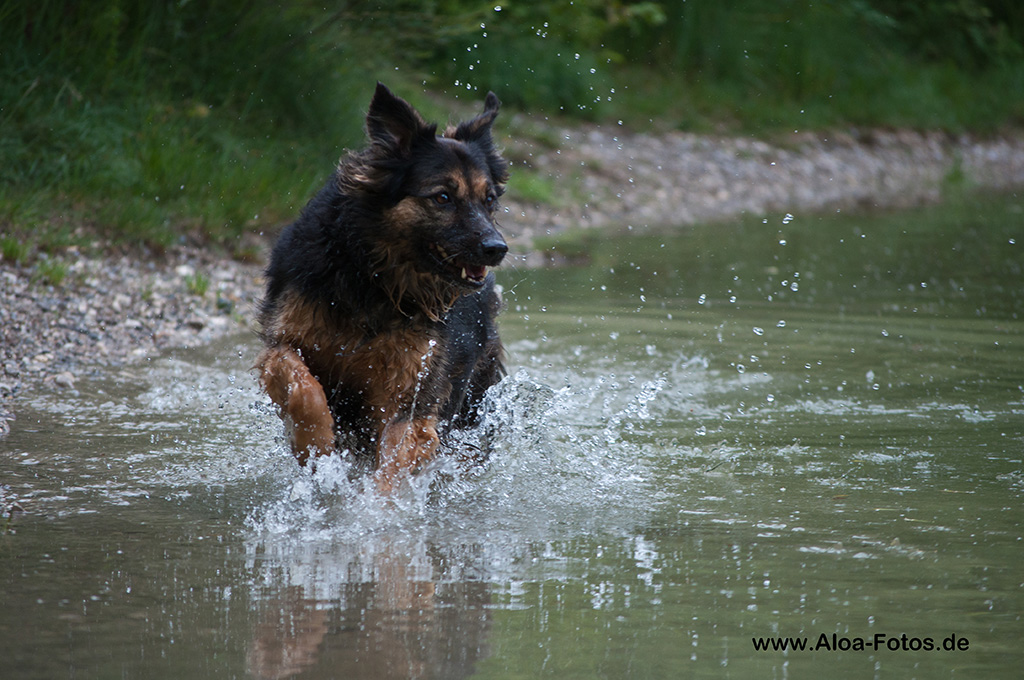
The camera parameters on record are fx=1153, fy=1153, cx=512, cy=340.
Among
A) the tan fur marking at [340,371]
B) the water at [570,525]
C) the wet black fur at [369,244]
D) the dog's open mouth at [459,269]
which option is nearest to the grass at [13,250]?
the water at [570,525]

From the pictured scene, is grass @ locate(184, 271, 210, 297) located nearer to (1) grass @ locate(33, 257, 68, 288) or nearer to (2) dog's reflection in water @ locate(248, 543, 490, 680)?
(1) grass @ locate(33, 257, 68, 288)

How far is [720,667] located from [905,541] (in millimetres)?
1389

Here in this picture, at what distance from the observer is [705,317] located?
357 inches

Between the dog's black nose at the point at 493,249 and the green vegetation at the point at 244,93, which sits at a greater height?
the green vegetation at the point at 244,93

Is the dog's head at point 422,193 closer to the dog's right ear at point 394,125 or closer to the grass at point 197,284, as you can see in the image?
the dog's right ear at point 394,125

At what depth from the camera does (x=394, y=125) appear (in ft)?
16.9

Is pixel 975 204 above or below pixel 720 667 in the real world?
above

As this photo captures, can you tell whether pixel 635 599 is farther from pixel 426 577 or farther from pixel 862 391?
pixel 862 391

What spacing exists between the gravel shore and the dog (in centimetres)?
154

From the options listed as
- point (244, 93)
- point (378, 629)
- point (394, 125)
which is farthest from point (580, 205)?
point (378, 629)

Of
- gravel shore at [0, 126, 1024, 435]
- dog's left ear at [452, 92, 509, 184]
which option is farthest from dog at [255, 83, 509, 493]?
gravel shore at [0, 126, 1024, 435]

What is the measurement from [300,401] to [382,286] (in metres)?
0.63

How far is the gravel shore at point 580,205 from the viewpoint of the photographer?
7.23 metres

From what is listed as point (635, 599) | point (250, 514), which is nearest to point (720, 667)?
point (635, 599)
